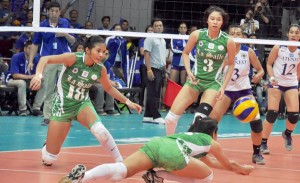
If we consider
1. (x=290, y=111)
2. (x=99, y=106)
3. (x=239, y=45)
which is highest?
(x=239, y=45)

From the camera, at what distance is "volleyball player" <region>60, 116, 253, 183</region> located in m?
7.75

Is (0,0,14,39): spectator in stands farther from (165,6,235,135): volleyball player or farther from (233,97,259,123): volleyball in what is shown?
(233,97,259,123): volleyball

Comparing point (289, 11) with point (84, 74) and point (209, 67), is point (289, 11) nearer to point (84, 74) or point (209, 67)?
point (209, 67)

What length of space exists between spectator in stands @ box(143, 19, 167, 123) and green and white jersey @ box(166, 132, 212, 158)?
9.61 meters

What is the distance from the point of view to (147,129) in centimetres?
1659

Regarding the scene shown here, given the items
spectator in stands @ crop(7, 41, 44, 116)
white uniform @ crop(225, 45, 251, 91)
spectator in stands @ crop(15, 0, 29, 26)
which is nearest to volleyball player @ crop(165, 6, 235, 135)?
white uniform @ crop(225, 45, 251, 91)

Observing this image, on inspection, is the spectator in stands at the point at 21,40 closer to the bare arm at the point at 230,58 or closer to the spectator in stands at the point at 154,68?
the spectator in stands at the point at 154,68

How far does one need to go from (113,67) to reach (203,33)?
31.3ft

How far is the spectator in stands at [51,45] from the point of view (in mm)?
A: 15438

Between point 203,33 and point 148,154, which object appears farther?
point 203,33

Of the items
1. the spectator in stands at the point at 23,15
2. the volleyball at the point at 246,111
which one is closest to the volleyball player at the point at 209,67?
the volleyball at the point at 246,111

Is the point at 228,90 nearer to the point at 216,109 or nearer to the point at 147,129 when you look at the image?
the point at 216,109

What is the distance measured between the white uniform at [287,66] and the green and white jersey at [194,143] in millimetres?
5283

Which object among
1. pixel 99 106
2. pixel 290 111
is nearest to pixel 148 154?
pixel 290 111
